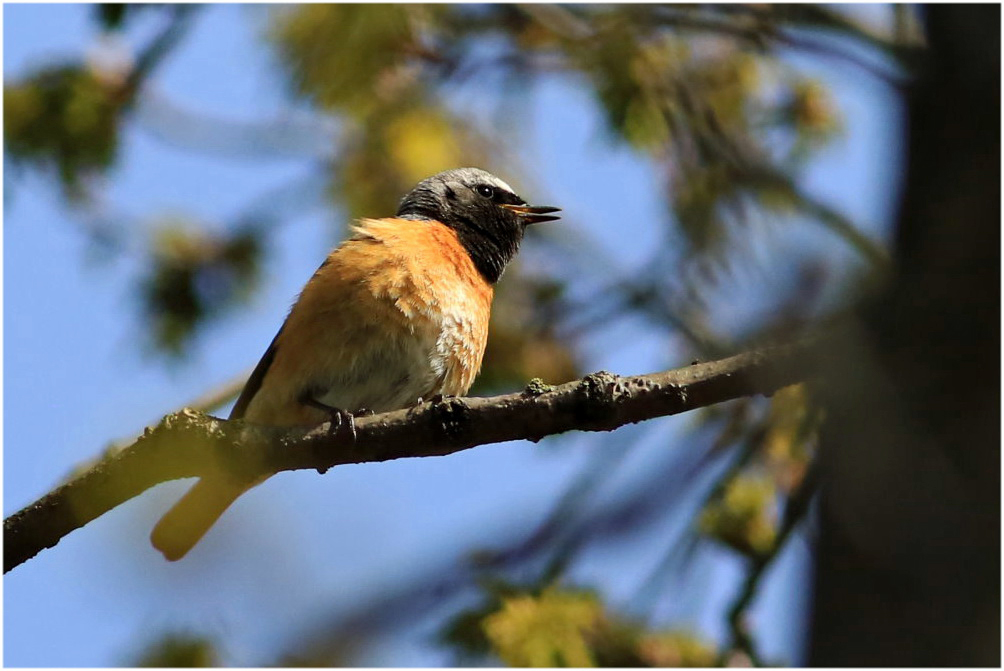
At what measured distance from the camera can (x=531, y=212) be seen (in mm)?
6305

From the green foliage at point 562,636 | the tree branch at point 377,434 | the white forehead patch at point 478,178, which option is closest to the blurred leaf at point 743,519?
the green foliage at point 562,636

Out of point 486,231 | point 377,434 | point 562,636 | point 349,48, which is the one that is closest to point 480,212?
point 486,231

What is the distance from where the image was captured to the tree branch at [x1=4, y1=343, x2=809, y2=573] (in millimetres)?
3523

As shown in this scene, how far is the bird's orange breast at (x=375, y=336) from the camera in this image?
5145 mm

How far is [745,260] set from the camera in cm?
263

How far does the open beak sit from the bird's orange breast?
0.84 metres

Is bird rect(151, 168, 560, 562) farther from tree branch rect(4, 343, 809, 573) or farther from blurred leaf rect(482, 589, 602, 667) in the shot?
blurred leaf rect(482, 589, 602, 667)

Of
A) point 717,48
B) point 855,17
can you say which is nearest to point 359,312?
point 855,17

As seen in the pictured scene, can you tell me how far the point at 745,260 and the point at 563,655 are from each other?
6.73 feet

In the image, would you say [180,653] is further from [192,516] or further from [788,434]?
[788,434]

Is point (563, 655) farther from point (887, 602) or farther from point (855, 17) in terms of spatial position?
point (855, 17)

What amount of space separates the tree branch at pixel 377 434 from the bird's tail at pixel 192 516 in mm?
1698

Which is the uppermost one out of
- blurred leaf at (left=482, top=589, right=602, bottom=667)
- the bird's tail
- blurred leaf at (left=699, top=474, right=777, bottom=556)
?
the bird's tail

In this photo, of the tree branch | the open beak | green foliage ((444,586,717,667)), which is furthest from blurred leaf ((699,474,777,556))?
the open beak
